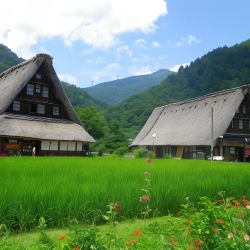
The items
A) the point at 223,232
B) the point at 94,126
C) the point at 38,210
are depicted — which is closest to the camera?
the point at 223,232

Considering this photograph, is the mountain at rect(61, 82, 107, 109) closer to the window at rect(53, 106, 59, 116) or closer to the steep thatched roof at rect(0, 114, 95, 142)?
the window at rect(53, 106, 59, 116)

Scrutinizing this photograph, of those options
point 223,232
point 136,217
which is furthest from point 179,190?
point 223,232

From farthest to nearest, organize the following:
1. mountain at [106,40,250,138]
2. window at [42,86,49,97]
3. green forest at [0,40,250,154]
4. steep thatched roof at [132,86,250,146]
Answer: mountain at [106,40,250,138] < green forest at [0,40,250,154] < steep thatched roof at [132,86,250,146] < window at [42,86,49,97]

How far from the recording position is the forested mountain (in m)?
59.6

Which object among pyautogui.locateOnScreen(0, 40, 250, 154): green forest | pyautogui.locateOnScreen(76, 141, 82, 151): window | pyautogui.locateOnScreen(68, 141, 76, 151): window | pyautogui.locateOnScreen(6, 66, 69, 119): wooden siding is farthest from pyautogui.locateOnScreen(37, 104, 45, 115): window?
pyautogui.locateOnScreen(0, 40, 250, 154): green forest

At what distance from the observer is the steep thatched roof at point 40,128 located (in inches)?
971

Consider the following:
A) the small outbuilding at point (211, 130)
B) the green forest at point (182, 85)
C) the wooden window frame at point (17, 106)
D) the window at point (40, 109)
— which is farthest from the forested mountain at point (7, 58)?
the wooden window frame at point (17, 106)

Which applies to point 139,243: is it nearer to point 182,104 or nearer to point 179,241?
point 179,241

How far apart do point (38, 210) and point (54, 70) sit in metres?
24.5

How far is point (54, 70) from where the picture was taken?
2872 cm

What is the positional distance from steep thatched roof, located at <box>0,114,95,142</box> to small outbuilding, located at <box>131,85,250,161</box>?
34.8ft

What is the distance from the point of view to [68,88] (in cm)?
7094

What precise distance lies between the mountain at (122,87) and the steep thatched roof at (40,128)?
99.9 m

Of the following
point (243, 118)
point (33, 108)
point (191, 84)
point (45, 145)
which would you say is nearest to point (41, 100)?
point (33, 108)
